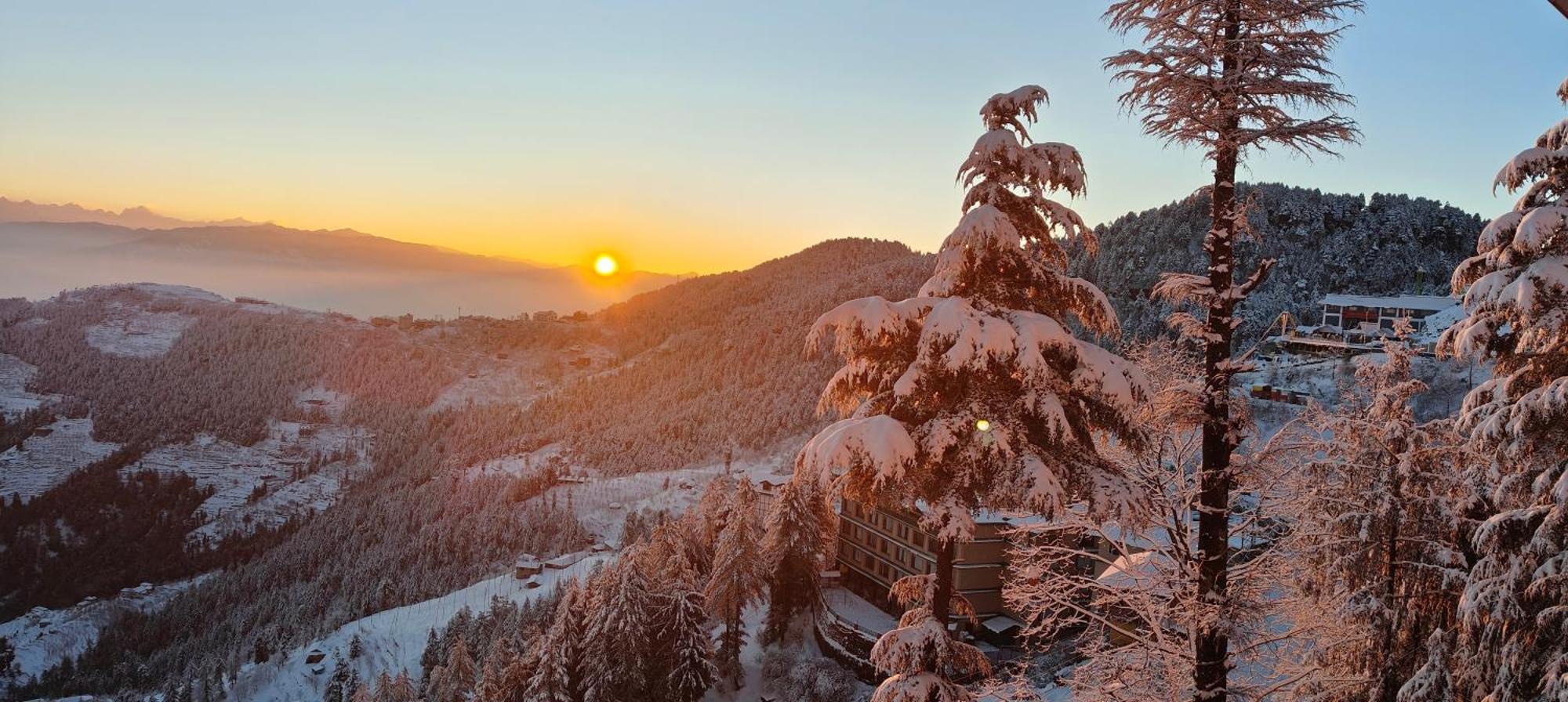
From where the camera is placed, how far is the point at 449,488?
562ft

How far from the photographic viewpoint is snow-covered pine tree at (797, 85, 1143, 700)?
8.81 m

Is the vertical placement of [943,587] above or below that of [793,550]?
above

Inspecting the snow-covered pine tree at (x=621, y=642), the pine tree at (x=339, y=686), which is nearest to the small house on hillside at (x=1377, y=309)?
the snow-covered pine tree at (x=621, y=642)

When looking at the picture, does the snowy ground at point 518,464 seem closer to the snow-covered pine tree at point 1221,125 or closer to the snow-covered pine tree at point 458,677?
the snow-covered pine tree at point 458,677

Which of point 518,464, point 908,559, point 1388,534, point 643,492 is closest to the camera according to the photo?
point 1388,534

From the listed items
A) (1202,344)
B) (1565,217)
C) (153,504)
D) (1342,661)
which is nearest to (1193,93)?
(1202,344)

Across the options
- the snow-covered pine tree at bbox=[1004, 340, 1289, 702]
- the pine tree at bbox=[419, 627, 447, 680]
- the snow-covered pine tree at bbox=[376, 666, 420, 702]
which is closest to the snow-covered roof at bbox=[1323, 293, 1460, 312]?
the snow-covered pine tree at bbox=[1004, 340, 1289, 702]

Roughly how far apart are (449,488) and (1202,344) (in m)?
182

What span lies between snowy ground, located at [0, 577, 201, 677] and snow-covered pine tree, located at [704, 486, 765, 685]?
5631 inches

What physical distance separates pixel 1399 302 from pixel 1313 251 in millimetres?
30025

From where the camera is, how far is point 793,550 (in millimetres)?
46344

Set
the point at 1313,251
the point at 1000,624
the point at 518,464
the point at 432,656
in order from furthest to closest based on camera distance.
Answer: the point at 518,464
the point at 1313,251
the point at 432,656
the point at 1000,624

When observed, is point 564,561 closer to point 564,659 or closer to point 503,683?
point 503,683

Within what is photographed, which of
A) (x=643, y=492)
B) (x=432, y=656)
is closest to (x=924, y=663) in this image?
(x=432, y=656)
